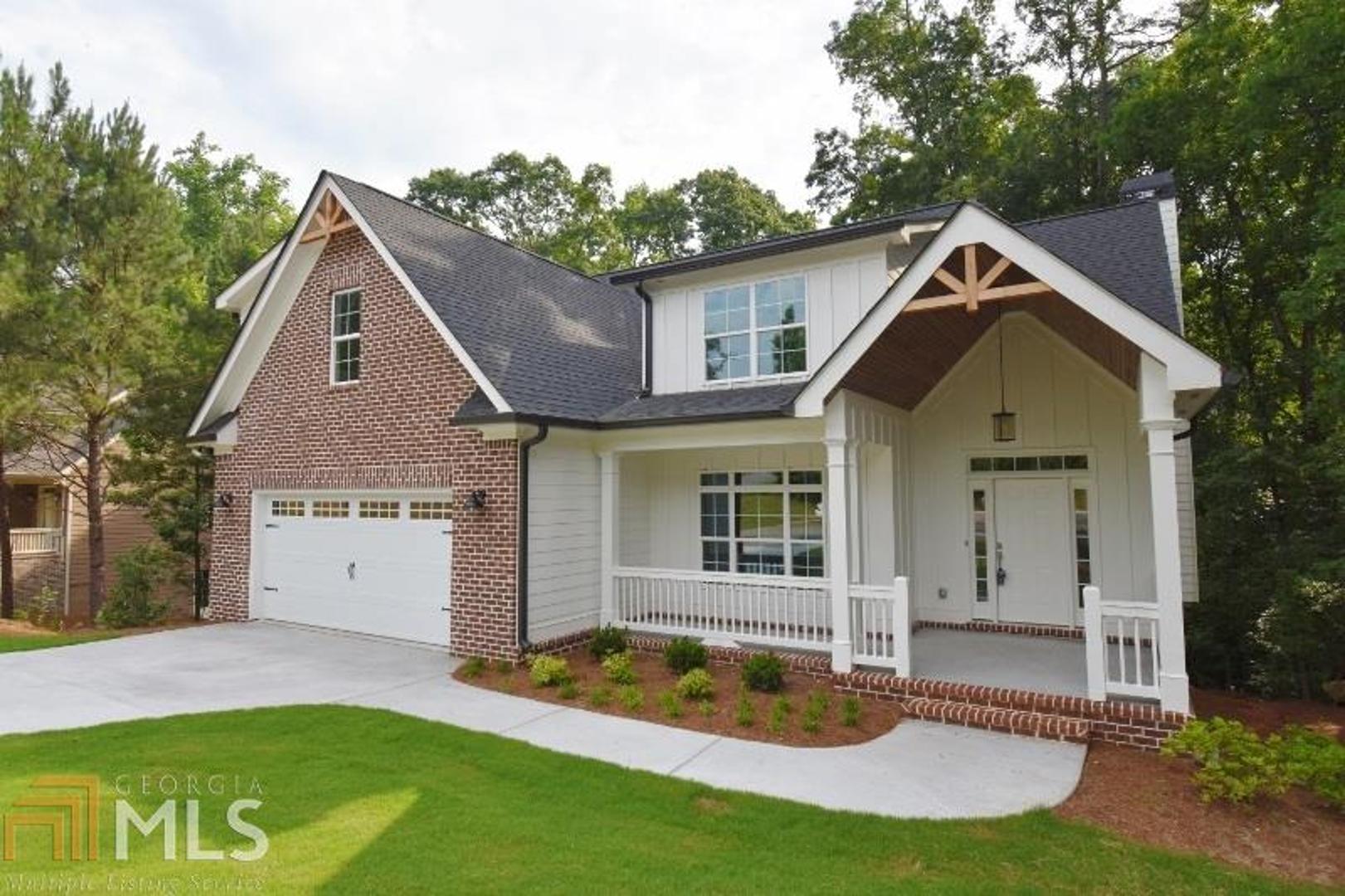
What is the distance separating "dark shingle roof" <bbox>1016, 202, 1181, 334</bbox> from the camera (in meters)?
8.32

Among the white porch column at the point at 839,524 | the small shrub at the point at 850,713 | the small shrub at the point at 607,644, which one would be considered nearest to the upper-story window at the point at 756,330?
the white porch column at the point at 839,524

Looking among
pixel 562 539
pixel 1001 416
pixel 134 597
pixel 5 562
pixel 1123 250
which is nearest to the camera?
pixel 1123 250

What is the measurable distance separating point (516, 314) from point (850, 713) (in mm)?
7897

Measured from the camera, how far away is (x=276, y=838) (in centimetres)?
462

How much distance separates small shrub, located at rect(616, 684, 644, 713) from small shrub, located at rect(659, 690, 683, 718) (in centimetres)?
23

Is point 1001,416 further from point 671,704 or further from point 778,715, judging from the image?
point 671,704

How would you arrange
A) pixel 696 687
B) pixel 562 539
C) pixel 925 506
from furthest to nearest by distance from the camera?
1. pixel 925 506
2. pixel 562 539
3. pixel 696 687

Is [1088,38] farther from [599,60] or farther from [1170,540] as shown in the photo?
[1170,540]

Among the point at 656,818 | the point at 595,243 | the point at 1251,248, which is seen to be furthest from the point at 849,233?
the point at 595,243

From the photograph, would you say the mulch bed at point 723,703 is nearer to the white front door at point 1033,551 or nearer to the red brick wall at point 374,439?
the red brick wall at point 374,439

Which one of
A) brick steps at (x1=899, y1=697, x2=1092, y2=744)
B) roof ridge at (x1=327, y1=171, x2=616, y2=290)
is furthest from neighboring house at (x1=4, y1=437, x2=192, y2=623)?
brick steps at (x1=899, y1=697, x2=1092, y2=744)

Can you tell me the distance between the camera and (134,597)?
1473 cm

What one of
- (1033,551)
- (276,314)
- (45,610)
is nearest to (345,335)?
(276,314)

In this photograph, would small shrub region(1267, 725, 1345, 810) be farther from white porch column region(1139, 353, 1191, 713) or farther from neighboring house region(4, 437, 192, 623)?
neighboring house region(4, 437, 192, 623)
